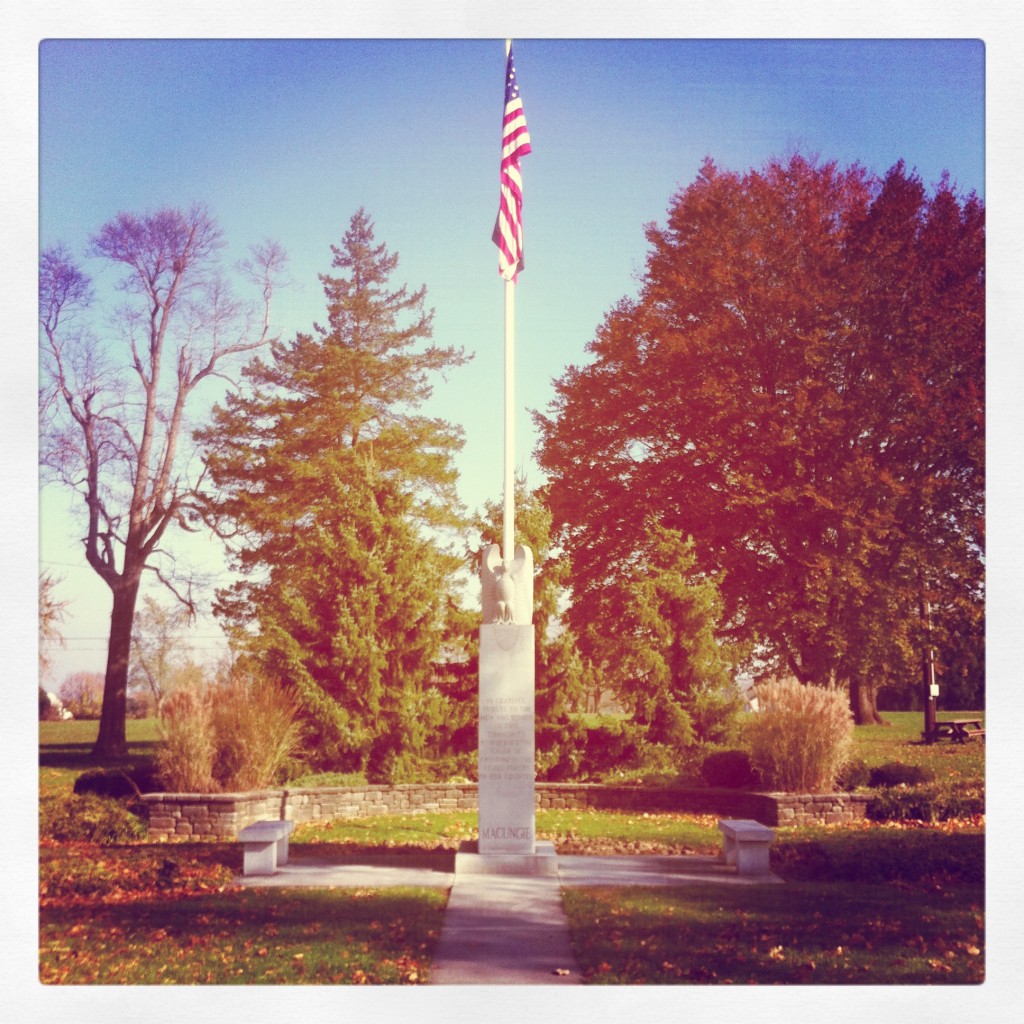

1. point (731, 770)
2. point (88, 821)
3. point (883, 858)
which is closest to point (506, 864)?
point (883, 858)

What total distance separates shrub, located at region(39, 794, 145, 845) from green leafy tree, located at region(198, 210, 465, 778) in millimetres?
2853

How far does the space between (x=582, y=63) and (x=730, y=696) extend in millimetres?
7619

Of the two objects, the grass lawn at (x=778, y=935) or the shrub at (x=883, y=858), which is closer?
the grass lawn at (x=778, y=935)

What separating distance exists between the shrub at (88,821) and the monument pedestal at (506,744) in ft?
12.3

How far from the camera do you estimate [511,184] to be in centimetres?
943

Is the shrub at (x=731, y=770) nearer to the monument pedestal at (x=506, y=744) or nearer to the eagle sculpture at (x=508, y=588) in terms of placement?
the monument pedestal at (x=506, y=744)

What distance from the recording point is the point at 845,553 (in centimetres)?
1519

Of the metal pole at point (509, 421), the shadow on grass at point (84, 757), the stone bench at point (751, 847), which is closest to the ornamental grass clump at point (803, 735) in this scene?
the stone bench at point (751, 847)

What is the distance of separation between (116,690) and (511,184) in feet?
26.0

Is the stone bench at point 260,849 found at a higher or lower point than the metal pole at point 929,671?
lower

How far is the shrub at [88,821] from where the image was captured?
11.0 meters

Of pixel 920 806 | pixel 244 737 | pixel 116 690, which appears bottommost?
pixel 920 806

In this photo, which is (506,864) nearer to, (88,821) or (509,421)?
(509,421)
